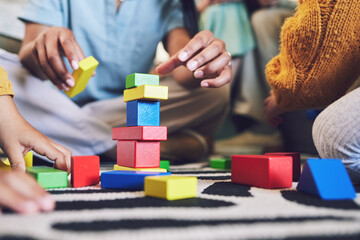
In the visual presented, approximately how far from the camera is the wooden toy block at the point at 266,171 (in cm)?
66

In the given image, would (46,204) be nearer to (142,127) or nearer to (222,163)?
(142,127)

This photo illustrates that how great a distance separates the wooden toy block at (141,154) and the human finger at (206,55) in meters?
0.25

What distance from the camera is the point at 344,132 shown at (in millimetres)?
661

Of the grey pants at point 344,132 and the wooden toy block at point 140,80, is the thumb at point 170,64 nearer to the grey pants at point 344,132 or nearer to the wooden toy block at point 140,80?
the wooden toy block at point 140,80

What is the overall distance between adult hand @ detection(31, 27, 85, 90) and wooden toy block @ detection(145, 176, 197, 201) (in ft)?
1.55

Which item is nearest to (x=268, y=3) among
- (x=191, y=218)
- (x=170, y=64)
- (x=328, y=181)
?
(x=170, y=64)

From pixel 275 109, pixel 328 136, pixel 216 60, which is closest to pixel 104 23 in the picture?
pixel 216 60

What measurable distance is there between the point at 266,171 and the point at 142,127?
27cm

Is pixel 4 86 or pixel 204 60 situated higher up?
pixel 204 60

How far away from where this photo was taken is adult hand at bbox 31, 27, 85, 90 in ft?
3.03

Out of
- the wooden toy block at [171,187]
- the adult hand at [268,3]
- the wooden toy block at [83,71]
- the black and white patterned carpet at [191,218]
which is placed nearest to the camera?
the black and white patterned carpet at [191,218]

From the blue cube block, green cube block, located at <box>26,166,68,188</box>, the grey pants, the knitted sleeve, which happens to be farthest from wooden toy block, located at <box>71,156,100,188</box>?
the grey pants

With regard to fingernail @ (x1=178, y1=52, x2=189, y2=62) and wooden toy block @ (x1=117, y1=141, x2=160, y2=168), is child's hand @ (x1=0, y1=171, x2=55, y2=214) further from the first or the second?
fingernail @ (x1=178, y1=52, x2=189, y2=62)

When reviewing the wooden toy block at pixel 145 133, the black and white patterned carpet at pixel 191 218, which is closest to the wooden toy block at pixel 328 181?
the black and white patterned carpet at pixel 191 218
